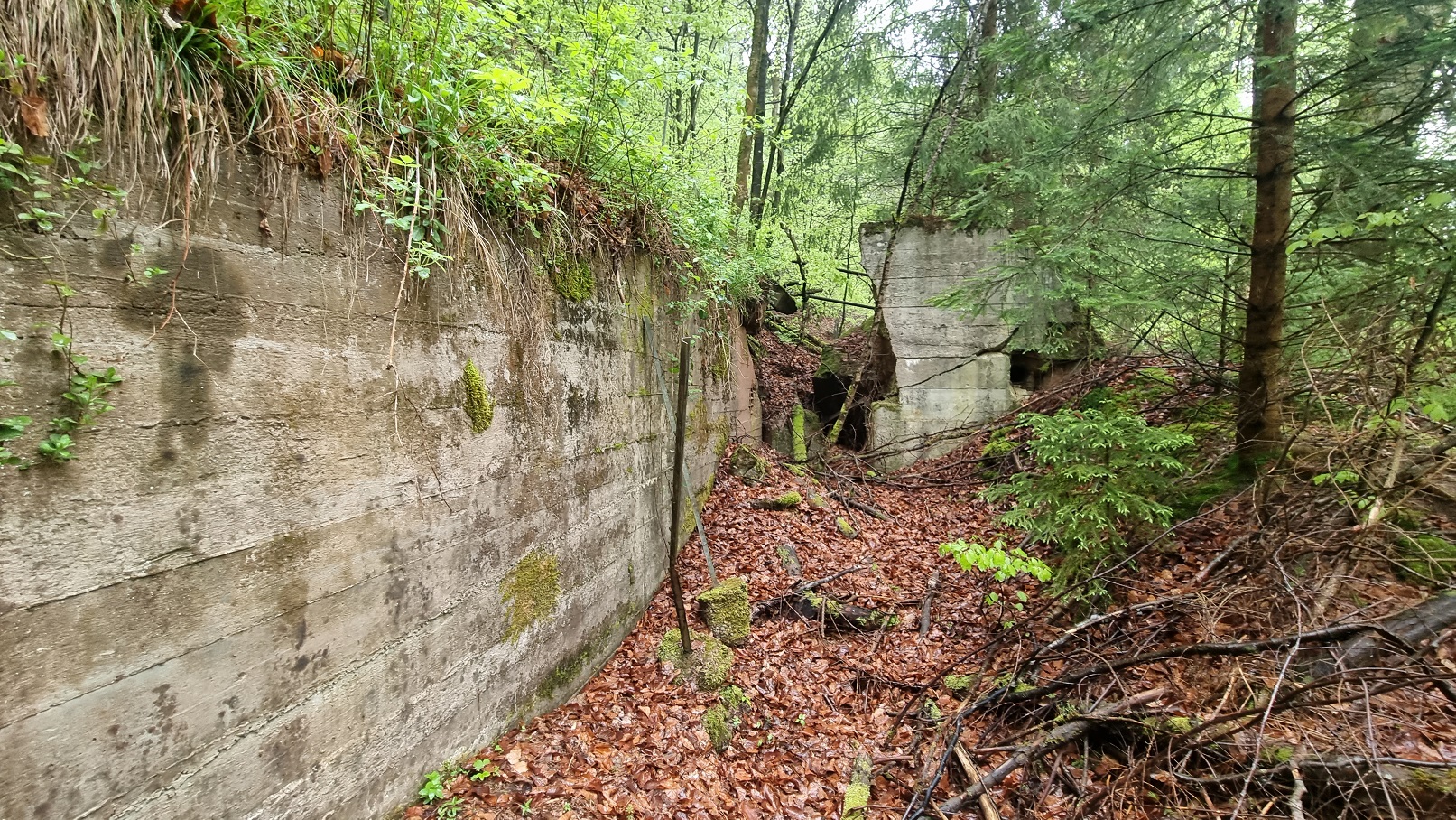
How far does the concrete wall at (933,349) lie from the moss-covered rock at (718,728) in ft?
23.6

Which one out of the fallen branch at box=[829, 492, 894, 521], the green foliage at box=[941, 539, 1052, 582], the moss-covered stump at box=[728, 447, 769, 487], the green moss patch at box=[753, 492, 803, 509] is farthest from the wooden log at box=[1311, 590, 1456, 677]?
the moss-covered stump at box=[728, 447, 769, 487]

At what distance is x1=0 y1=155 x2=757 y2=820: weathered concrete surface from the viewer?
5.40 feet

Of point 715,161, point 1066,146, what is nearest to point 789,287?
point 715,161

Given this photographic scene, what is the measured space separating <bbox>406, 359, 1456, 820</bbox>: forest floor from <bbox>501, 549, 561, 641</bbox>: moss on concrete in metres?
0.67

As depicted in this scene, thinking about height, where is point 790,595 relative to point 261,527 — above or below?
below

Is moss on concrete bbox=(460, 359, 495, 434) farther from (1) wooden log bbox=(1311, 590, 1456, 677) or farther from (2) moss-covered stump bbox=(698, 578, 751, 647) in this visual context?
(1) wooden log bbox=(1311, 590, 1456, 677)

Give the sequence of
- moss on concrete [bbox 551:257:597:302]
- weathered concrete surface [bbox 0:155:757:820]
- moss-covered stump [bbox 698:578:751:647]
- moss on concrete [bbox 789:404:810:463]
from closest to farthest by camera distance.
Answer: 1. weathered concrete surface [bbox 0:155:757:820]
2. moss on concrete [bbox 551:257:597:302]
3. moss-covered stump [bbox 698:578:751:647]
4. moss on concrete [bbox 789:404:810:463]

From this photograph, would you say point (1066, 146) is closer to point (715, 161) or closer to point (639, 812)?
point (639, 812)

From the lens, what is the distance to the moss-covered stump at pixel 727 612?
5.07 meters

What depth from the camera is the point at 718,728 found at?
4.10m

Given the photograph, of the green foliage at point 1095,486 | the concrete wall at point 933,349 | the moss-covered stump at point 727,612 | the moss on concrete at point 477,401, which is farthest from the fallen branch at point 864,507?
the moss on concrete at point 477,401

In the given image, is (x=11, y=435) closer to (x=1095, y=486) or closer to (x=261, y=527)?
(x=261, y=527)

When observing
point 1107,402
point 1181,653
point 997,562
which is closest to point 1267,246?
point 1107,402

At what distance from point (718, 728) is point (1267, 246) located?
590 cm
